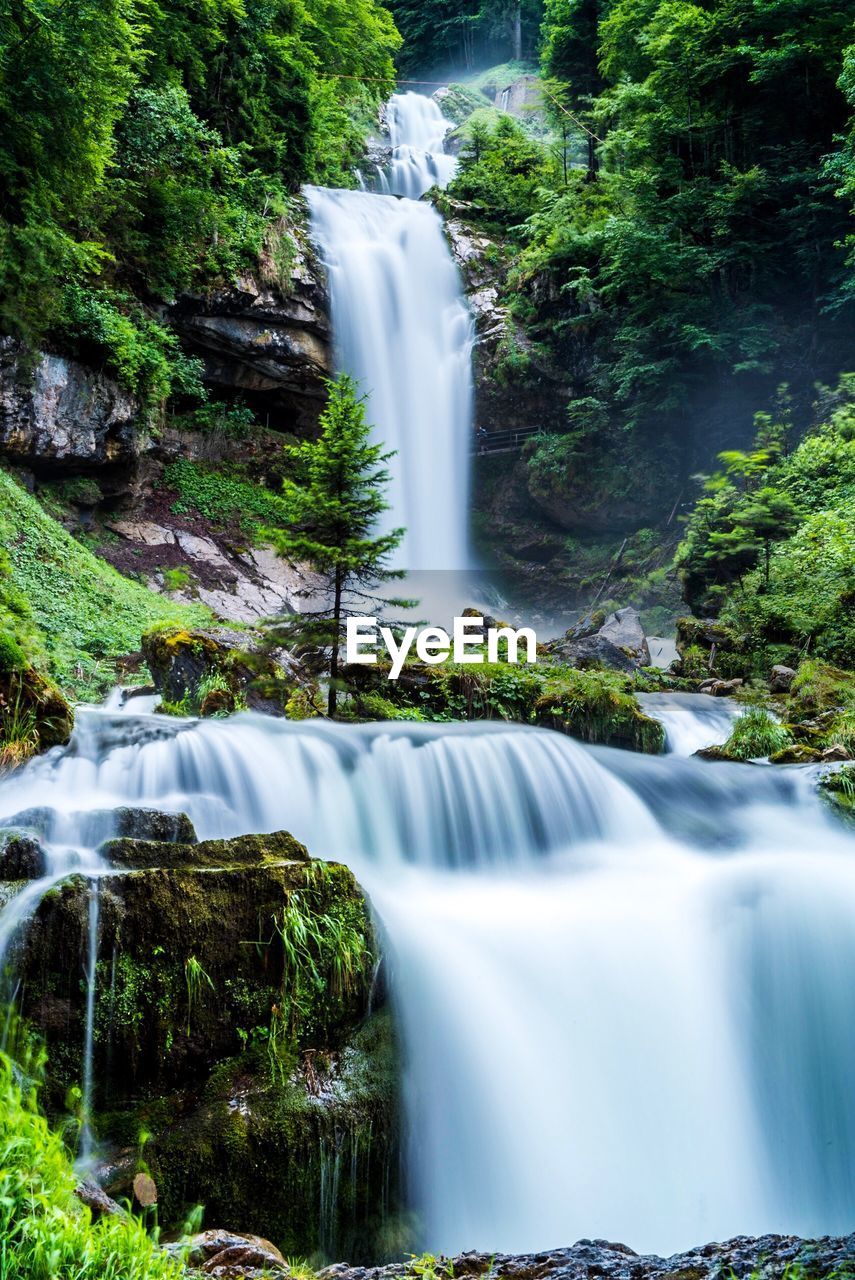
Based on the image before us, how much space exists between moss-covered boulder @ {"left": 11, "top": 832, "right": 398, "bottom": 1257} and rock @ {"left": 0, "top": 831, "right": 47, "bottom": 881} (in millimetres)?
351

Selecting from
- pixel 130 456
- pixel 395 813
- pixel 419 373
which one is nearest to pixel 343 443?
pixel 395 813

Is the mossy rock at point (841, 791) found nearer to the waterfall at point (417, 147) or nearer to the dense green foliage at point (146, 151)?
the dense green foliage at point (146, 151)

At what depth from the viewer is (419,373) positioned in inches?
795

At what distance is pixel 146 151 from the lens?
15602mm

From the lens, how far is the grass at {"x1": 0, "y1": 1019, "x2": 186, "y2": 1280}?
199 centimetres

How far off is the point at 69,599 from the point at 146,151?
31.9ft

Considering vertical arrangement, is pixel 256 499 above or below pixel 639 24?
below

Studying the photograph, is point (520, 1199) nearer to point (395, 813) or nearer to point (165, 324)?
point (395, 813)

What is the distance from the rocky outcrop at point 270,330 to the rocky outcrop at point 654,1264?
17.7 metres

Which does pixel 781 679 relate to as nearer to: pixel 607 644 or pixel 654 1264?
pixel 607 644

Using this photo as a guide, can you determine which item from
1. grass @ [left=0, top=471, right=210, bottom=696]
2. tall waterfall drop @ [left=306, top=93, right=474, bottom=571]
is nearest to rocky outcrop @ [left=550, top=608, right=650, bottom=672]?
tall waterfall drop @ [left=306, top=93, right=474, bottom=571]

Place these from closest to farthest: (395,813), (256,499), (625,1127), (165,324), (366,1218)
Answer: (366,1218) < (625,1127) < (395,813) < (165,324) < (256,499)

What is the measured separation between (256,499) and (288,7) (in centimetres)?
1241

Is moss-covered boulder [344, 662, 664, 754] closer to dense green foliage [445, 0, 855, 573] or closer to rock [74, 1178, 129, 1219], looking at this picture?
rock [74, 1178, 129, 1219]
